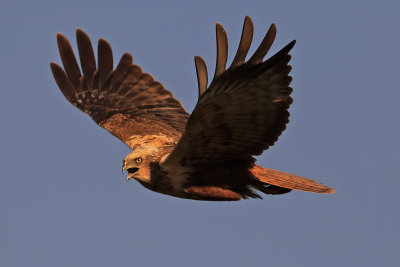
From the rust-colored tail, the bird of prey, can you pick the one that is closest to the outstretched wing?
the bird of prey

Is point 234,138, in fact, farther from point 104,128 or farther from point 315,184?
point 104,128

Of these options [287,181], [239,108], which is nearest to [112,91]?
[287,181]

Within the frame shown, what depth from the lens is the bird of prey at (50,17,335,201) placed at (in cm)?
732

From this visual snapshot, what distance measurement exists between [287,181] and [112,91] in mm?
3925

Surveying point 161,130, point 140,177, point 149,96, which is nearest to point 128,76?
point 149,96

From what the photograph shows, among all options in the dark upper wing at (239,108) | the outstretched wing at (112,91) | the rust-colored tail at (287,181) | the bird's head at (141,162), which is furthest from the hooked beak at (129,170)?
the outstretched wing at (112,91)

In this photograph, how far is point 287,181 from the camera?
8.40m

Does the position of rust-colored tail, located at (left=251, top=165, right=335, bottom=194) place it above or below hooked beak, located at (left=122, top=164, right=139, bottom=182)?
above

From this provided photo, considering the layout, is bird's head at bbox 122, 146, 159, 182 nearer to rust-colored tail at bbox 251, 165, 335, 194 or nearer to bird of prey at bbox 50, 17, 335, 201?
bird of prey at bbox 50, 17, 335, 201

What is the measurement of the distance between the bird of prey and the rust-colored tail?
1cm

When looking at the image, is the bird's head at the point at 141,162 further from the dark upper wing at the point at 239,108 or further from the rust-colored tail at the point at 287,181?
the rust-colored tail at the point at 287,181

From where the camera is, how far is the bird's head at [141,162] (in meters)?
8.51

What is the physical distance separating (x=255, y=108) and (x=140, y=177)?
1626mm

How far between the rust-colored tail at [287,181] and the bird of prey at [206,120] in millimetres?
11
